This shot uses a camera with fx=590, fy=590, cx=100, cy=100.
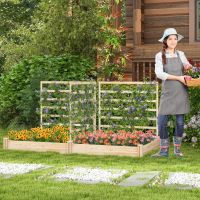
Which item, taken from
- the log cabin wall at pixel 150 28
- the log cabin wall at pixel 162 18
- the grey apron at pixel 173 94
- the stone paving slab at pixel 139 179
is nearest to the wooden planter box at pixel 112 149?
the grey apron at pixel 173 94

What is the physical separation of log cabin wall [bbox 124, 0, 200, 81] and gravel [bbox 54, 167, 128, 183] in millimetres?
7427

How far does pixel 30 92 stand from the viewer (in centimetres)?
1378

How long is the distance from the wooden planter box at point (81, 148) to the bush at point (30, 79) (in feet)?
9.38

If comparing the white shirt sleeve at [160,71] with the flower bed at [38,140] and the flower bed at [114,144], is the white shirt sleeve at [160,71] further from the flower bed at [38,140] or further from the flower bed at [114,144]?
the flower bed at [38,140]

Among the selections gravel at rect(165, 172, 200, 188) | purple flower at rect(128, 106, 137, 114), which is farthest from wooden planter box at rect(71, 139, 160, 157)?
gravel at rect(165, 172, 200, 188)

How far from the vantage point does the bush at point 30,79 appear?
45.4ft

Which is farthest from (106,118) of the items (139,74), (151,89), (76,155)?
(139,74)

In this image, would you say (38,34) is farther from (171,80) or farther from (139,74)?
(171,80)

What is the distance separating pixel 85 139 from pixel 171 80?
1.97m

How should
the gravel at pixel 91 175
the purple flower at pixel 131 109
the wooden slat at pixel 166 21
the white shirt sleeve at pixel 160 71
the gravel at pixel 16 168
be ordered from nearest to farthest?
the gravel at pixel 91 175 → the gravel at pixel 16 168 → the white shirt sleeve at pixel 160 71 → the purple flower at pixel 131 109 → the wooden slat at pixel 166 21

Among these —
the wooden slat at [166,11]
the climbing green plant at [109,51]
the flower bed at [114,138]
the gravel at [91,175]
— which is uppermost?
the wooden slat at [166,11]

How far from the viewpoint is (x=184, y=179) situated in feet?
24.1

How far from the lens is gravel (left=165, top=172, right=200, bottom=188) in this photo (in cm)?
712

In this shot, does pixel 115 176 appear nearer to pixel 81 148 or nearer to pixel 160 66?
pixel 160 66
